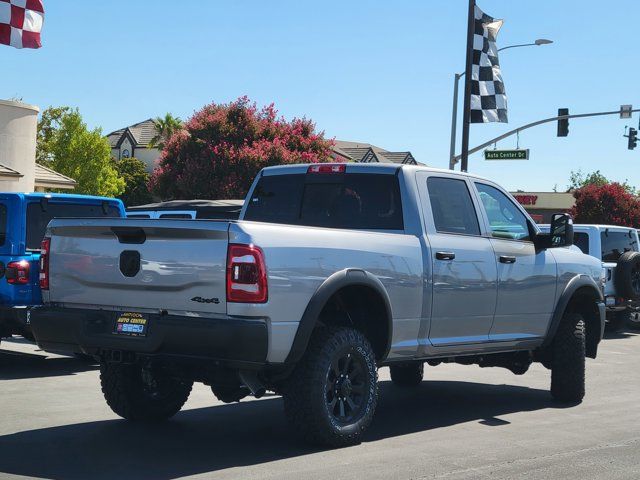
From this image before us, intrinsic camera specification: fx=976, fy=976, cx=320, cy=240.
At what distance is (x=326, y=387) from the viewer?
21.2 ft

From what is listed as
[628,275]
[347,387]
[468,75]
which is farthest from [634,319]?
[347,387]

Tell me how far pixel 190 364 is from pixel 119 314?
0.58 metres

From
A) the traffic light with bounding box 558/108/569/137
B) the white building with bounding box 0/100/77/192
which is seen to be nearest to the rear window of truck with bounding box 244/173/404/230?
the white building with bounding box 0/100/77/192

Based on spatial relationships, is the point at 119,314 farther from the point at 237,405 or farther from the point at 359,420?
the point at 237,405

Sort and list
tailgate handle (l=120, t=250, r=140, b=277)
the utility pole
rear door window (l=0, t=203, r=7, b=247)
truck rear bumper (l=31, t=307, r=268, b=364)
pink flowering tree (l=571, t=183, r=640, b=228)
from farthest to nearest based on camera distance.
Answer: pink flowering tree (l=571, t=183, r=640, b=228)
the utility pole
rear door window (l=0, t=203, r=7, b=247)
tailgate handle (l=120, t=250, r=140, b=277)
truck rear bumper (l=31, t=307, r=268, b=364)

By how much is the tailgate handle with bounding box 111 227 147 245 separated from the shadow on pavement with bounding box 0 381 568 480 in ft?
4.58

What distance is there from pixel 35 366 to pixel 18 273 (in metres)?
1.45

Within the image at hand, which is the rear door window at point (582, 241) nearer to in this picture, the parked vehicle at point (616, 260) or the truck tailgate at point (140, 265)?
the parked vehicle at point (616, 260)

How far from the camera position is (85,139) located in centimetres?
5884

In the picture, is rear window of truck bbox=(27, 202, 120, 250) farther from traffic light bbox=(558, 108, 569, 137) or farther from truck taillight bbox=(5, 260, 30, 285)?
traffic light bbox=(558, 108, 569, 137)

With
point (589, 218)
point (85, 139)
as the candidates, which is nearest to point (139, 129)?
point (85, 139)

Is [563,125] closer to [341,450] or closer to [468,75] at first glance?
[468,75]

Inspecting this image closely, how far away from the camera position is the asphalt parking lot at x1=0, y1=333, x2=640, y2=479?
19.8ft

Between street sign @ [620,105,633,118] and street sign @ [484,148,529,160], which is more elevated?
street sign @ [620,105,633,118]
